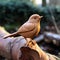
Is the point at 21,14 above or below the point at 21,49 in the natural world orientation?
below

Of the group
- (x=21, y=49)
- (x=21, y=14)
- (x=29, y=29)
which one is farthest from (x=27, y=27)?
(x=21, y=14)

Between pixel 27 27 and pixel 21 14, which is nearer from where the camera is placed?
pixel 27 27

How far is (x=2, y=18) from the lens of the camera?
592 cm

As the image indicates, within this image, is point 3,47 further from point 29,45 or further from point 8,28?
point 8,28

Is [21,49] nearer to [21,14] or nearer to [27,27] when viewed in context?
[27,27]

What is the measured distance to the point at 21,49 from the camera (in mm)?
1408

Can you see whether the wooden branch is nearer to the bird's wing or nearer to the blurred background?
the bird's wing

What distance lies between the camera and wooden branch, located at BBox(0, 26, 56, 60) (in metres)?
1.39

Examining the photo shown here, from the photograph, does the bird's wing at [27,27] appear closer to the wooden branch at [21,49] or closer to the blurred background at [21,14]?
the wooden branch at [21,49]

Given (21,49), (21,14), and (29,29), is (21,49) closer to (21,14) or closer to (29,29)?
(29,29)

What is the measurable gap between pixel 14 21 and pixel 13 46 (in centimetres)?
450

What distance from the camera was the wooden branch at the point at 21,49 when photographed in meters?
1.39

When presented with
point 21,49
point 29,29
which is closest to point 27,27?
point 29,29

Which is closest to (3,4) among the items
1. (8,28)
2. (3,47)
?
(8,28)
